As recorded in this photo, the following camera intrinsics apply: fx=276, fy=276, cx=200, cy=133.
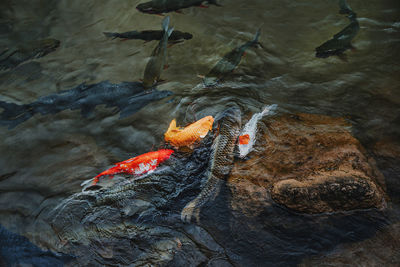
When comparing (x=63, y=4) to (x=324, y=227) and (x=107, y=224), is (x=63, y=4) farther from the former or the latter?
(x=324, y=227)

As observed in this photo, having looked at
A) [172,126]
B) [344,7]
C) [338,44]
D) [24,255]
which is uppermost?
[344,7]

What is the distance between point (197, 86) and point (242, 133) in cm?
150

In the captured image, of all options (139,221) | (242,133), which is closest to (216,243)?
(139,221)

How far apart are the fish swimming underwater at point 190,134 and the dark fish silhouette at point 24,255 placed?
1.68m

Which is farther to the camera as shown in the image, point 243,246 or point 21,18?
point 21,18

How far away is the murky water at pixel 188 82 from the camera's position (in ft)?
10.9

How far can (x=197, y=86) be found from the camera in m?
4.66

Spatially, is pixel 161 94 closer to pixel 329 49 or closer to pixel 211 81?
pixel 211 81

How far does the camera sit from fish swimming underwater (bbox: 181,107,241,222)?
2.90 meters

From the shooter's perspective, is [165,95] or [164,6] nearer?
[165,95]

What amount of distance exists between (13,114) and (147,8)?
3.70 meters

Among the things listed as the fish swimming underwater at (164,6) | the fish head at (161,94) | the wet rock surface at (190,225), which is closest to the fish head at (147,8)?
the fish swimming underwater at (164,6)

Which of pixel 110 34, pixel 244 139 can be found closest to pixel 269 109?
pixel 244 139

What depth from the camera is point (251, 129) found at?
11.7 feet
